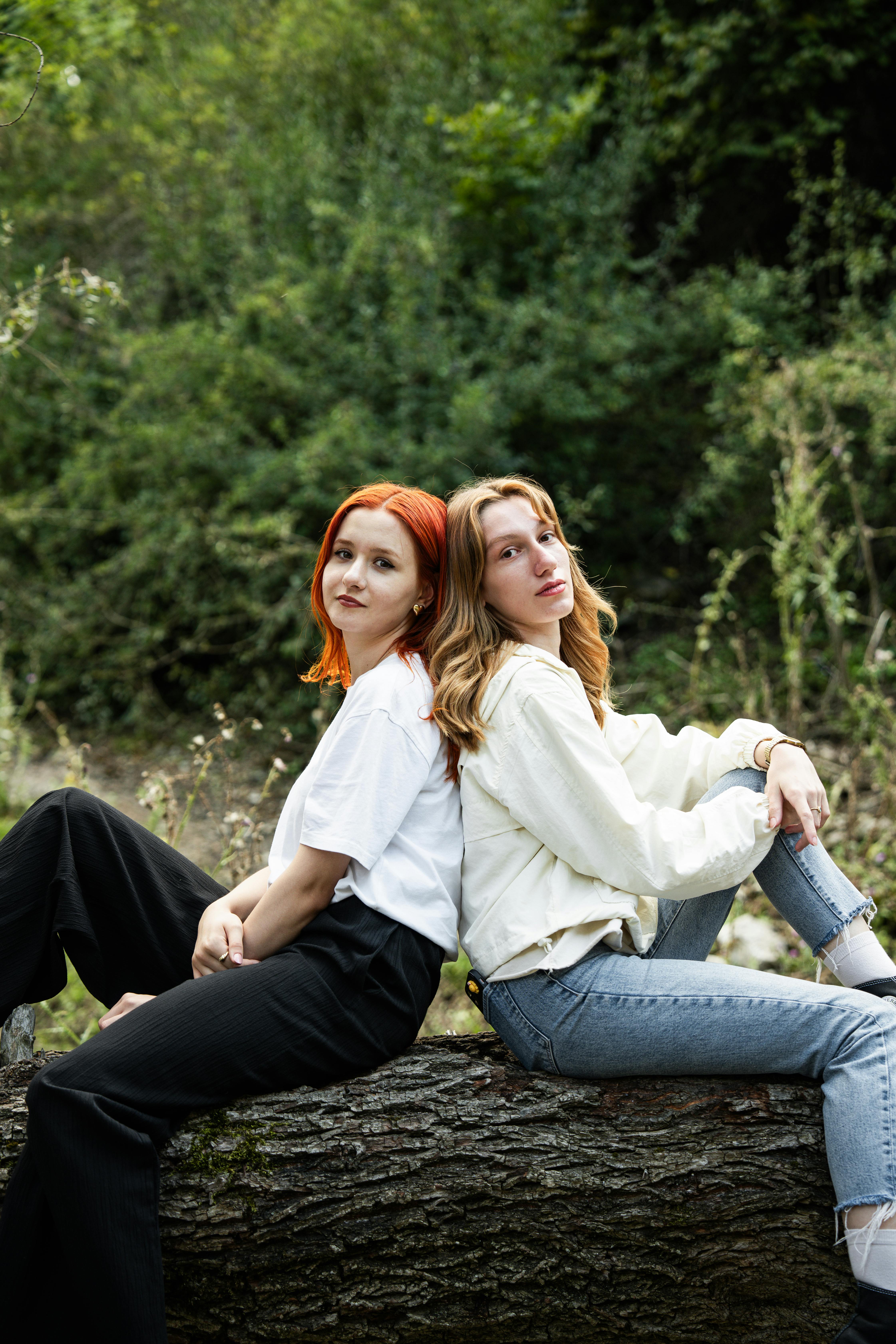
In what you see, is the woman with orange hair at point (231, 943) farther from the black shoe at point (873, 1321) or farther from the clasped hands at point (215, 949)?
the black shoe at point (873, 1321)

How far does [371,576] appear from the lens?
1.88m

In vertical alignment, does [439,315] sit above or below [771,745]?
above

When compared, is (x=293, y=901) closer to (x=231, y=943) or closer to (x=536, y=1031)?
(x=231, y=943)

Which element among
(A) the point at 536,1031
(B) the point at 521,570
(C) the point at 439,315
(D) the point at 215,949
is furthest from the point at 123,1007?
(C) the point at 439,315

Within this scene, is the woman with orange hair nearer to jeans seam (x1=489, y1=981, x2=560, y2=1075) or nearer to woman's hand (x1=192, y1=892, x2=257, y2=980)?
woman's hand (x1=192, y1=892, x2=257, y2=980)

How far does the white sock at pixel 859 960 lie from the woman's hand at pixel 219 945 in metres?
1.09

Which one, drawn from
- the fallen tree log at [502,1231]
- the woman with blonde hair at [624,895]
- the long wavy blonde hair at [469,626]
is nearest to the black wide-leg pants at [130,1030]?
the fallen tree log at [502,1231]

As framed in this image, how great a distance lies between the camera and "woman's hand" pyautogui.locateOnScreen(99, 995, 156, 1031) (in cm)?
179

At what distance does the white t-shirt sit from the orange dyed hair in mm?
108

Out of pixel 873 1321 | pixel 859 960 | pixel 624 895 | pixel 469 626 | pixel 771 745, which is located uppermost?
pixel 469 626

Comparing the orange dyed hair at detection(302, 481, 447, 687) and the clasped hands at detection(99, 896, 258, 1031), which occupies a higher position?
the orange dyed hair at detection(302, 481, 447, 687)

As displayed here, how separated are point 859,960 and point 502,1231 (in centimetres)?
80

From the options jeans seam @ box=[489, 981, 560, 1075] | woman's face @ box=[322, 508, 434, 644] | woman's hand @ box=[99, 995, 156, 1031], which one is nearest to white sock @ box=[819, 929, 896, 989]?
jeans seam @ box=[489, 981, 560, 1075]

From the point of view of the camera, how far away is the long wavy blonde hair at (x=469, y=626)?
1.77m
